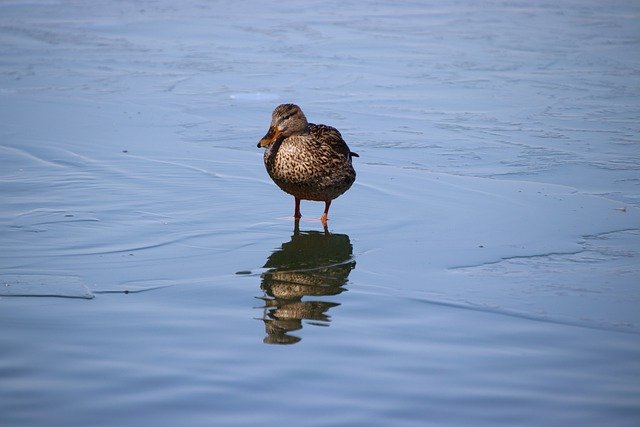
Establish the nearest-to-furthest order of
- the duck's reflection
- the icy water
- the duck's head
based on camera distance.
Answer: the icy water, the duck's reflection, the duck's head

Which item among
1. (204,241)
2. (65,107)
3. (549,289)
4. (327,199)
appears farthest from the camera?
(65,107)

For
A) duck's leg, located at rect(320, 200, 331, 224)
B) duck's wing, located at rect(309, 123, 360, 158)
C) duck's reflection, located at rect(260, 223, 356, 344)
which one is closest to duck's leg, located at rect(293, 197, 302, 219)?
duck's leg, located at rect(320, 200, 331, 224)

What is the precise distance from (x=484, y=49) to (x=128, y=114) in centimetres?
556

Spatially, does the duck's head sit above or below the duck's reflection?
above

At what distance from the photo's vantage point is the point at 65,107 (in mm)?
9820

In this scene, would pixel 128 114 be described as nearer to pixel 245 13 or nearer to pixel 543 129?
pixel 543 129

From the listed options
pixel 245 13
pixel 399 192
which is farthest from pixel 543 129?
pixel 245 13

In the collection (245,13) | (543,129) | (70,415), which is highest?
(245,13)

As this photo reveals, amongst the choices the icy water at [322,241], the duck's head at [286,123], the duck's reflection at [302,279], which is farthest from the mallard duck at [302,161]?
the duck's reflection at [302,279]

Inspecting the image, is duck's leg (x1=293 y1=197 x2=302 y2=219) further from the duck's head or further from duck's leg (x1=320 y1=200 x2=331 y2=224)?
the duck's head

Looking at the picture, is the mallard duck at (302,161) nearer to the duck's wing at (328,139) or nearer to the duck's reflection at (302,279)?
the duck's wing at (328,139)

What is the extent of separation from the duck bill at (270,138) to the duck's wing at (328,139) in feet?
0.89

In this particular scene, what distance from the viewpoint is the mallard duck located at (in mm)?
6621

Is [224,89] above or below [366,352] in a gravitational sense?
above
